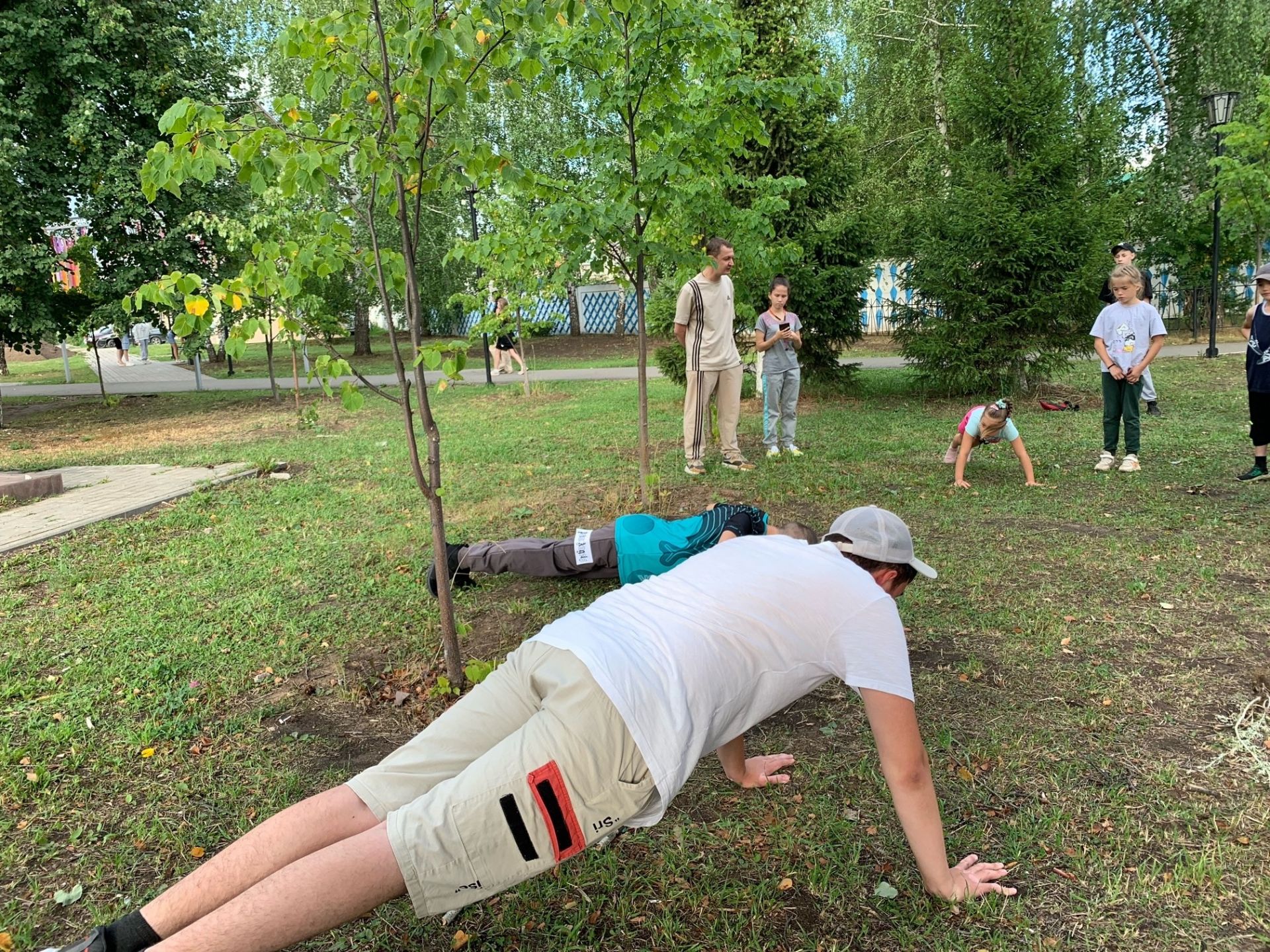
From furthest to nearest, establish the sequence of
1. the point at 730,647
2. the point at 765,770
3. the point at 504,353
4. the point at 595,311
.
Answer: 1. the point at 595,311
2. the point at 504,353
3. the point at 765,770
4. the point at 730,647

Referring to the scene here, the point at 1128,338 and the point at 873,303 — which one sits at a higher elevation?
the point at 873,303

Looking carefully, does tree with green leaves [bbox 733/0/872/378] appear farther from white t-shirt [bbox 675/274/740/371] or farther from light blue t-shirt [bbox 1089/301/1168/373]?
light blue t-shirt [bbox 1089/301/1168/373]

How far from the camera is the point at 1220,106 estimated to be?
14.4 meters

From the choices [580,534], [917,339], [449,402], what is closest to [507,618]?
[580,534]

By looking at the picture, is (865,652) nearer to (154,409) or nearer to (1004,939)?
(1004,939)

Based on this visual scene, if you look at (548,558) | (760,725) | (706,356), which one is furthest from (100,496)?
(760,725)

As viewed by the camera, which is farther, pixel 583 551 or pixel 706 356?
pixel 706 356

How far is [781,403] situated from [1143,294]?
3.38m

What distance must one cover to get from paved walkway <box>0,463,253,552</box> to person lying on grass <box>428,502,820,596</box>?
3.51 m

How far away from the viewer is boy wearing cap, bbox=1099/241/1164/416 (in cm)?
730

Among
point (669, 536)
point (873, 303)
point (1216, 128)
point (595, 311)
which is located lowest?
point (669, 536)

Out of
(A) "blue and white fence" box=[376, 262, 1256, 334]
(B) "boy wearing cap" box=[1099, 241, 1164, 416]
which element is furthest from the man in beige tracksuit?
(A) "blue and white fence" box=[376, 262, 1256, 334]

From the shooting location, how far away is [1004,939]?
226 cm

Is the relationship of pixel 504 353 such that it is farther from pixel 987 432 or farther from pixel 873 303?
pixel 987 432
